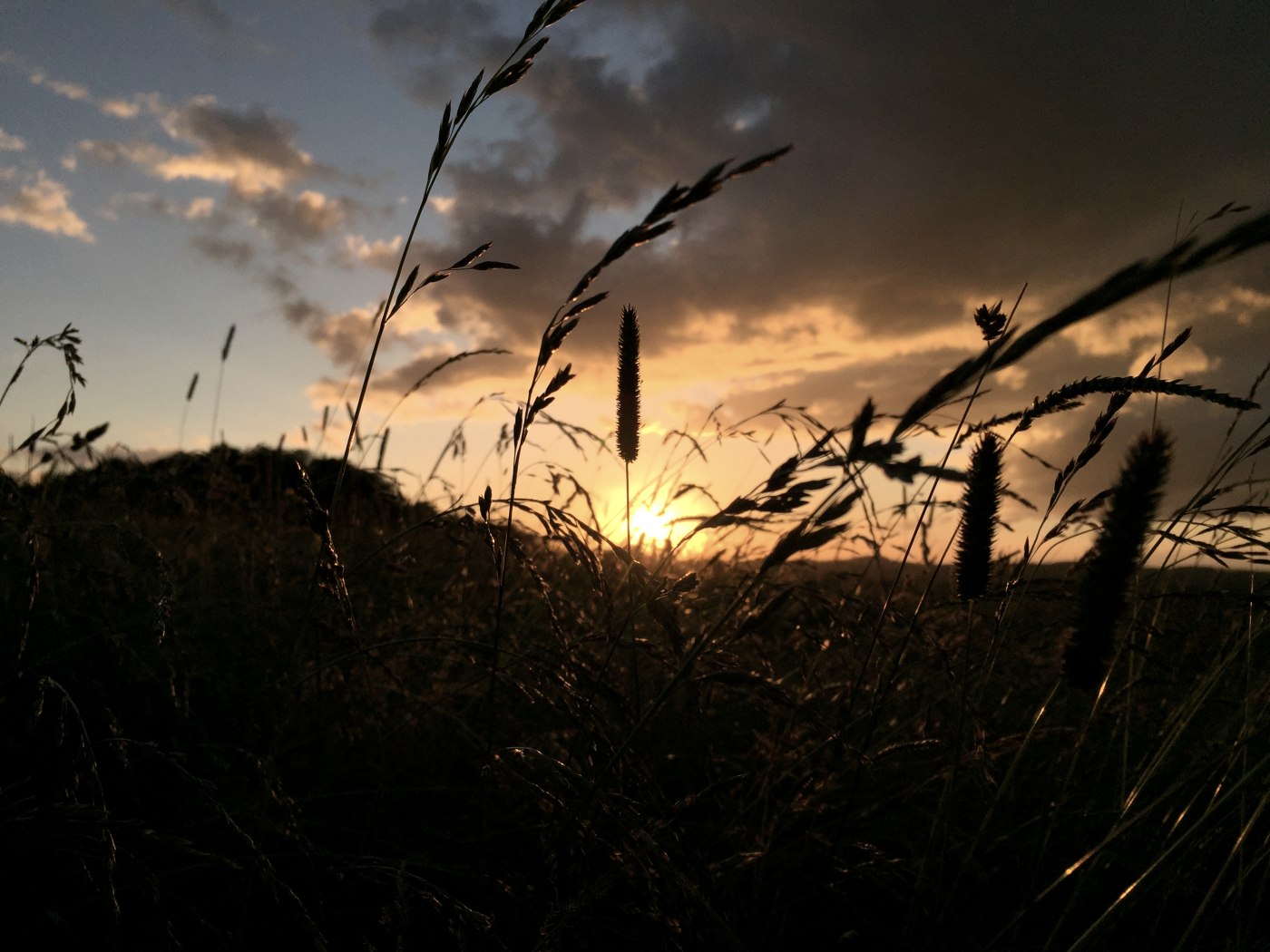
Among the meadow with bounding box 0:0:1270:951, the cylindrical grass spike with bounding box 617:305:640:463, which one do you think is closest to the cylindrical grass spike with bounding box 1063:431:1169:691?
the meadow with bounding box 0:0:1270:951

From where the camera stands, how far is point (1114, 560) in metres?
1.41

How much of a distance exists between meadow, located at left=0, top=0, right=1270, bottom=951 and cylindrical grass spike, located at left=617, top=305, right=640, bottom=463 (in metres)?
0.01

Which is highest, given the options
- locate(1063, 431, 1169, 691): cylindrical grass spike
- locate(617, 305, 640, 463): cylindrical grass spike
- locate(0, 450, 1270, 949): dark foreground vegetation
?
locate(617, 305, 640, 463): cylindrical grass spike

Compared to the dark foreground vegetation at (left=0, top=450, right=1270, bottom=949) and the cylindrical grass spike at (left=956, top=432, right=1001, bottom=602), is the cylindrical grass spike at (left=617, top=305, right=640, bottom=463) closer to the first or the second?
the dark foreground vegetation at (left=0, top=450, right=1270, bottom=949)

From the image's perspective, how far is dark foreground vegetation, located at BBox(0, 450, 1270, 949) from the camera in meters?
1.26

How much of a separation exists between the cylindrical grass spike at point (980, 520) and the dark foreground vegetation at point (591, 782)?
0.28 feet

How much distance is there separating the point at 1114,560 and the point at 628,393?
0.93 meters

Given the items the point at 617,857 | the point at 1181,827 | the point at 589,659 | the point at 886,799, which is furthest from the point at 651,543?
the point at 617,857

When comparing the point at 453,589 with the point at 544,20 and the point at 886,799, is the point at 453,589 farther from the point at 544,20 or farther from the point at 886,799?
the point at 544,20

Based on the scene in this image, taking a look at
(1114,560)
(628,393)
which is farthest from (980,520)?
(628,393)

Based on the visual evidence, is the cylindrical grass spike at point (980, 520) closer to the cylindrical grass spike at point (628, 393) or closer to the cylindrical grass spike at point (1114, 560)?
the cylindrical grass spike at point (1114, 560)

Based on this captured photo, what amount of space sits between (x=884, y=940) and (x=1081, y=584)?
32.8 inches

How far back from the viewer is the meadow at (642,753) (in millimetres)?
1189

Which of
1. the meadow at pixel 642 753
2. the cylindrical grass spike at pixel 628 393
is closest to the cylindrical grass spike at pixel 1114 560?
the meadow at pixel 642 753
